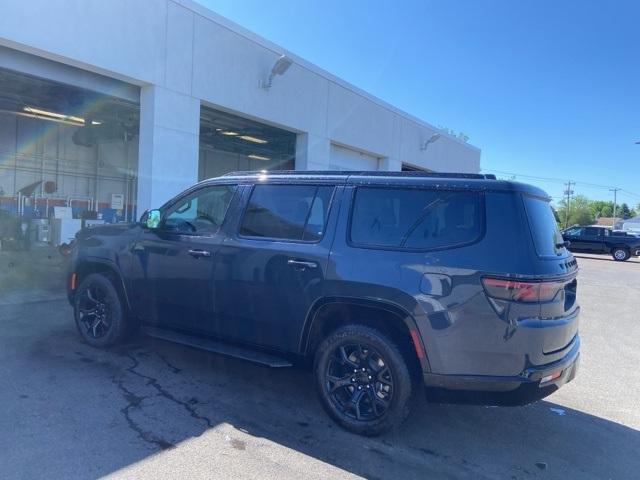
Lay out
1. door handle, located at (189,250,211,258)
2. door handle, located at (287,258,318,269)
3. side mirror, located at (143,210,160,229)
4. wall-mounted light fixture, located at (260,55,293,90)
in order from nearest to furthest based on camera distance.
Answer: door handle, located at (287,258,318,269), door handle, located at (189,250,211,258), side mirror, located at (143,210,160,229), wall-mounted light fixture, located at (260,55,293,90)

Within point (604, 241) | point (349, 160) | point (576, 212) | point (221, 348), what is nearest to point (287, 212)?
point (221, 348)

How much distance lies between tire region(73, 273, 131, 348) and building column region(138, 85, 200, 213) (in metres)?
4.76

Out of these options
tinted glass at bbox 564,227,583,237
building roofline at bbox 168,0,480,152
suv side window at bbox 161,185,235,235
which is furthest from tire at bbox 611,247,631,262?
suv side window at bbox 161,185,235,235

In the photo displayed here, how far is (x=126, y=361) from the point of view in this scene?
520 centimetres

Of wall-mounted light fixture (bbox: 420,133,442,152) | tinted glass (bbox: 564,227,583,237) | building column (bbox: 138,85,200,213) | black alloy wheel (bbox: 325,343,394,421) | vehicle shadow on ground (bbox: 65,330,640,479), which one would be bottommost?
vehicle shadow on ground (bbox: 65,330,640,479)

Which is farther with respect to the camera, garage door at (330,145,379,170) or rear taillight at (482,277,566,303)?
garage door at (330,145,379,170)

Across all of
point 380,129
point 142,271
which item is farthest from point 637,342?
point 380,129

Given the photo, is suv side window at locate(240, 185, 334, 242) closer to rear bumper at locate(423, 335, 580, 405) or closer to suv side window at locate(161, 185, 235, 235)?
suv side window at locate(161, 185, 235, 235)

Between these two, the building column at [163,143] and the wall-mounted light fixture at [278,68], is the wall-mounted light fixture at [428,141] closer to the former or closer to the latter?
the wall-mounted light fixture at [278,68]

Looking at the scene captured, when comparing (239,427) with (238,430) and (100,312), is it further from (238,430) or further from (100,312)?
(100,312)

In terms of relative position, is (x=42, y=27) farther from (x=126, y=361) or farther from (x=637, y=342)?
(x=637, y=342)

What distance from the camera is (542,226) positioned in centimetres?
365

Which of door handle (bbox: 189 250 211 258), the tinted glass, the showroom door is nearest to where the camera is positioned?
door handle (bbox: 189 250 211 258)

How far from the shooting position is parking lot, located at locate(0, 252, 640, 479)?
3322 millimetres
